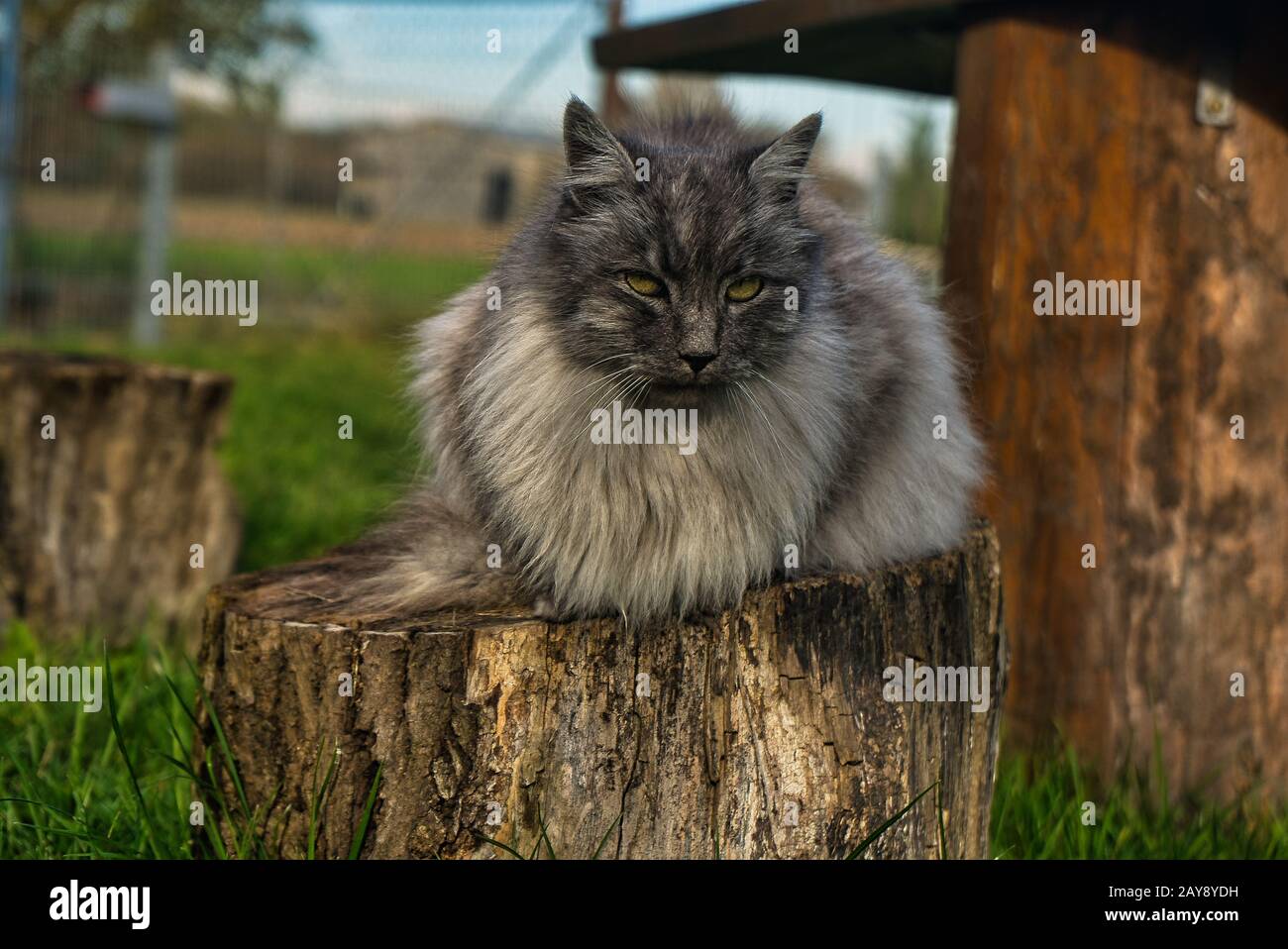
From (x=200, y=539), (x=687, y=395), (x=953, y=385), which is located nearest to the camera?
(x=687, y=395)

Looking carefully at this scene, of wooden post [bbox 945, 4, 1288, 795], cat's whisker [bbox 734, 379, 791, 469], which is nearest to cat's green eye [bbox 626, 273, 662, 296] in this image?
cat's whisker [bbox 734, 379, 791, 469]

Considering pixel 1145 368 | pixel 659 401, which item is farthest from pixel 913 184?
pixel 659 401

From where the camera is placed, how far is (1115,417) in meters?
3.74

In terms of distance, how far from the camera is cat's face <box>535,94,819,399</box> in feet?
8.23

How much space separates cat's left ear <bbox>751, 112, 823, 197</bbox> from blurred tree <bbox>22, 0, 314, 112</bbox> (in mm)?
10736

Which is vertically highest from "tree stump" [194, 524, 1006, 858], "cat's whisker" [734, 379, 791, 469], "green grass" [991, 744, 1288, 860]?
"cat's whisker" [734, 379, 791, 469]

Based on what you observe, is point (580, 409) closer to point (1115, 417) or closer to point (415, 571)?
point (415, 571)

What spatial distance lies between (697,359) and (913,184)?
874 cm

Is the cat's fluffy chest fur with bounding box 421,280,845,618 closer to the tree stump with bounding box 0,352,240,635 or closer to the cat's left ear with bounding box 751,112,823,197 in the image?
the cat's left ear with bounding box 751,112,823,197

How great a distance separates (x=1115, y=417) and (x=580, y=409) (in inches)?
76.2

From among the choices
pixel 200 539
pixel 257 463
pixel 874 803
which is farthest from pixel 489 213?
pixel 874 803

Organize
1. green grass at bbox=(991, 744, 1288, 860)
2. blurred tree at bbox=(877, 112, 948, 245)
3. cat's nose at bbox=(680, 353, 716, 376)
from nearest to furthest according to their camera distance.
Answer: cat's nose at bbox=(680, 353, 716, 376)
green grass at bbox=(991, 744, 1288, 860)
blurred tree at bbox=(877, 112, 948, 245)

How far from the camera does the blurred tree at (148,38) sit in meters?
11.7

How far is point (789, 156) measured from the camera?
106 inches
